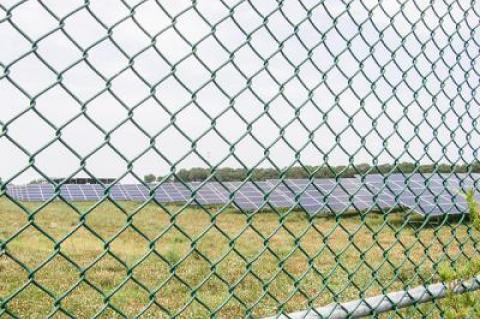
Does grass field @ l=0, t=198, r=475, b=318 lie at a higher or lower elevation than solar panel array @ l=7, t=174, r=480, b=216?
higher

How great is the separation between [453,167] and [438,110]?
36 cm

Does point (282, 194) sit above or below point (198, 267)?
below

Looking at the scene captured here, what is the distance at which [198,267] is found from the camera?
20.3ft

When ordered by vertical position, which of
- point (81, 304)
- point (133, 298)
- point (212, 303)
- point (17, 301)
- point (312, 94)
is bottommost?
point (212, 303)

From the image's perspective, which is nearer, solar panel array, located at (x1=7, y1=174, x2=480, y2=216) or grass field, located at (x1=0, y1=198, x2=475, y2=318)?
grass field, located at (x1=0, y1=198, x2=475, y2=318)

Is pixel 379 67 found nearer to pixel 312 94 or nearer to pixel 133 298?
pixel 312 94

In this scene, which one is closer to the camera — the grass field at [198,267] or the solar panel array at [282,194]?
the grass field at [198,267]

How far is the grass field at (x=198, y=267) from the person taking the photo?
1.97 m

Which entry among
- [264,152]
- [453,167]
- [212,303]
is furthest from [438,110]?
[212,303]

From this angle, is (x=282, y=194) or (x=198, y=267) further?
(x=282, y=194)

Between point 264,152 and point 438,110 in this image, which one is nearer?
point 264,152

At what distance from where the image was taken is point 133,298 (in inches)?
193

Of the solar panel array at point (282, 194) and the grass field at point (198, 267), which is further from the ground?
the grass field at point (198, 267)

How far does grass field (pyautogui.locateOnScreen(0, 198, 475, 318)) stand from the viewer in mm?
1974
